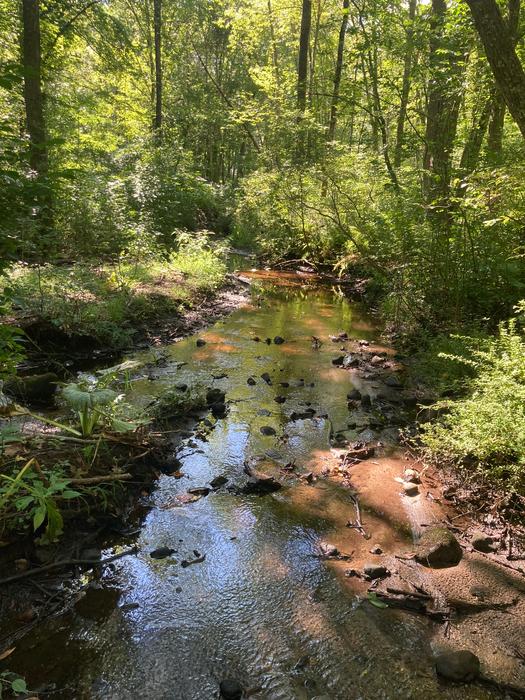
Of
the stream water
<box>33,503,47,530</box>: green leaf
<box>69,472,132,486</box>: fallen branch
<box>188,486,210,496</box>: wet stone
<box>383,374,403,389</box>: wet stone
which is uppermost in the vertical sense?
<box>33,503,47,530</box>: green leaf

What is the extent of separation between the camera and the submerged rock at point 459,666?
2588 millimetres

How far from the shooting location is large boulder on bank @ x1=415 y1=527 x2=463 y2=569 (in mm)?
3477

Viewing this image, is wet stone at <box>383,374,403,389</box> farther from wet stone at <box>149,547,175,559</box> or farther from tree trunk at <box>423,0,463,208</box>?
wet stone at <box>149,547,175,559</box>

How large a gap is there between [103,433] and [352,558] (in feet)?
8.15

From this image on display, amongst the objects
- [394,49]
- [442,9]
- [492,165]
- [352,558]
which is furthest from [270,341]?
[442,9]

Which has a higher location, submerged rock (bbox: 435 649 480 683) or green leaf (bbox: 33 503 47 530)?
green leaf (bbox: 33 503 47 530)

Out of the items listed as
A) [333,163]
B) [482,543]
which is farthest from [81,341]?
A: [333,163]

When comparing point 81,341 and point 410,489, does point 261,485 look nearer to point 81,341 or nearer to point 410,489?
point 410,489

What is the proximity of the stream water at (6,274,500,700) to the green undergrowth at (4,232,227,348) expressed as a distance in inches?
131

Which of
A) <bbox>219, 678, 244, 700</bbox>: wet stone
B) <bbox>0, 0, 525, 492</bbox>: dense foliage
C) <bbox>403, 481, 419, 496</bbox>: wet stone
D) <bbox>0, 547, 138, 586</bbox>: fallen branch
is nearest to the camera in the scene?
<bbox>219, 678, 244, 700</bbox>: wet stone

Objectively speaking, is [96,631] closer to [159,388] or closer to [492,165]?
[159,388]

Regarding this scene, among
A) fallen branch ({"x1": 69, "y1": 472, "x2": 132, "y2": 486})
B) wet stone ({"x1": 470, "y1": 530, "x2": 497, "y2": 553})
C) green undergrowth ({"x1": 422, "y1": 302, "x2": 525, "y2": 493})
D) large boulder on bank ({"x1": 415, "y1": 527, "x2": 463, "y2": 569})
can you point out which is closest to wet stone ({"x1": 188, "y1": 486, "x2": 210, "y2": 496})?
fallen branch ({"x1": 69, "y1": 472, "x2": 132, "y2": 486})

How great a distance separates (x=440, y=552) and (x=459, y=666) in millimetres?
956

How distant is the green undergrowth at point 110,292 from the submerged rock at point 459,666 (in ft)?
17.5
